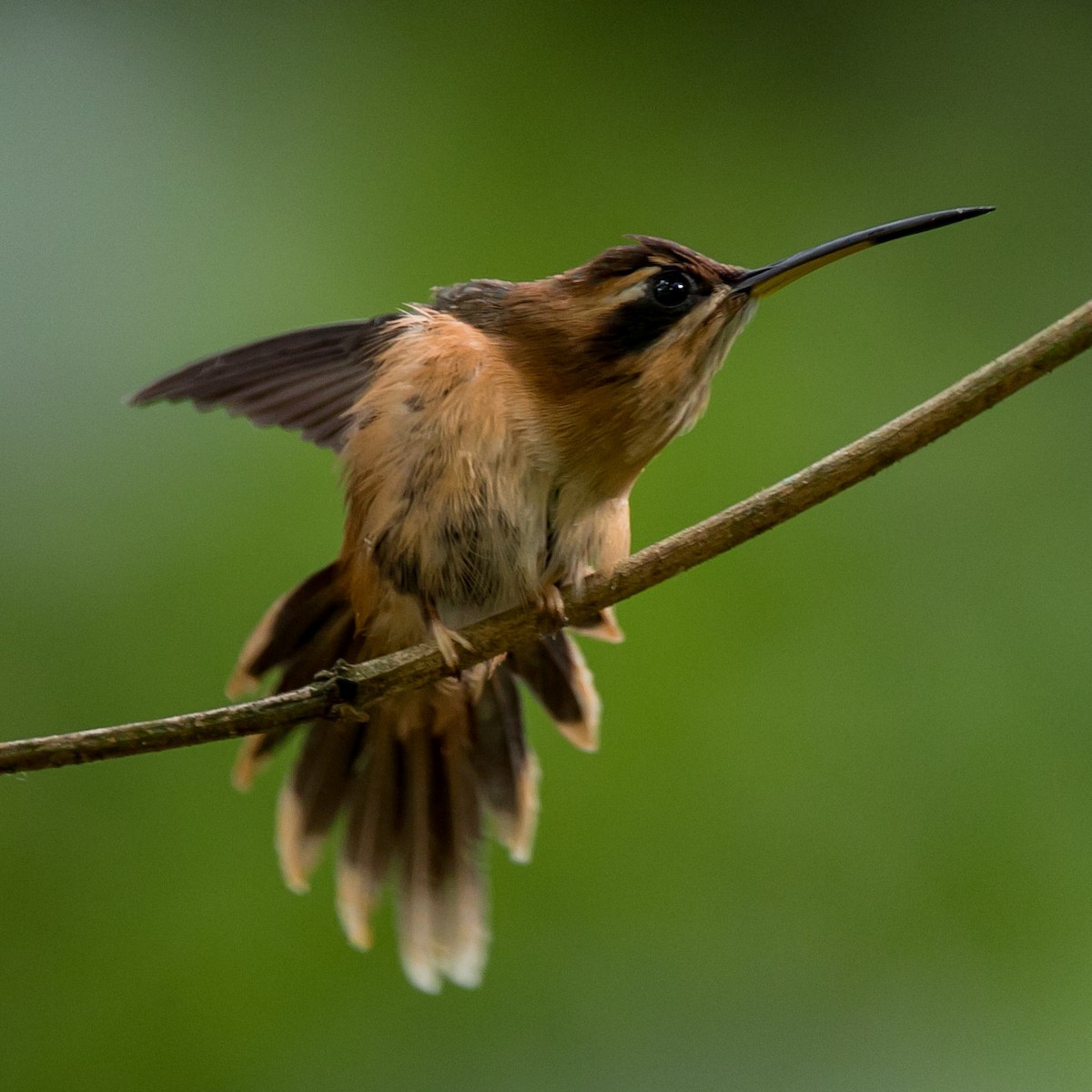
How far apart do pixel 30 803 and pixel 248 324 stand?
5.28ft

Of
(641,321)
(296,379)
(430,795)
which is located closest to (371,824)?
(430,795)

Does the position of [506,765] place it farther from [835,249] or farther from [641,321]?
[835,249]

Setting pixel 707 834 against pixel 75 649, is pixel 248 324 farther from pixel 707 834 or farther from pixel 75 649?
pixel 707 834

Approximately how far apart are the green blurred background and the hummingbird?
0.30 metres

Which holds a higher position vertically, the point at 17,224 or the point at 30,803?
the point at 17,224

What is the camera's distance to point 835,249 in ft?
8.84

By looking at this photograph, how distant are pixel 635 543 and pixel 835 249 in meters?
1.67

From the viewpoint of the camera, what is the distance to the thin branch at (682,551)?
2.12m

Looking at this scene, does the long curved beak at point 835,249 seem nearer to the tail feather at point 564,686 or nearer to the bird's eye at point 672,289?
the bird's eye at point 672,289

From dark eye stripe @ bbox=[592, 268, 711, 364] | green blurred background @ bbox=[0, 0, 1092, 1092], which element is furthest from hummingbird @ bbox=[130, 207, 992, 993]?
green blurred background @ bbox=[0, 0, 1092, 1092]

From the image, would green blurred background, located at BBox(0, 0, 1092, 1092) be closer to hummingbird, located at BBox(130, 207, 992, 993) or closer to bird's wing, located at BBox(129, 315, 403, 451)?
hummingbird, located at BBox(130, 207, 992, 993)

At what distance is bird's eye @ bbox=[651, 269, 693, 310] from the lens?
9.73 ft

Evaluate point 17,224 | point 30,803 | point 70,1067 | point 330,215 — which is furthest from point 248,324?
point 70,1067

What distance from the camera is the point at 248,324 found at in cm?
456
